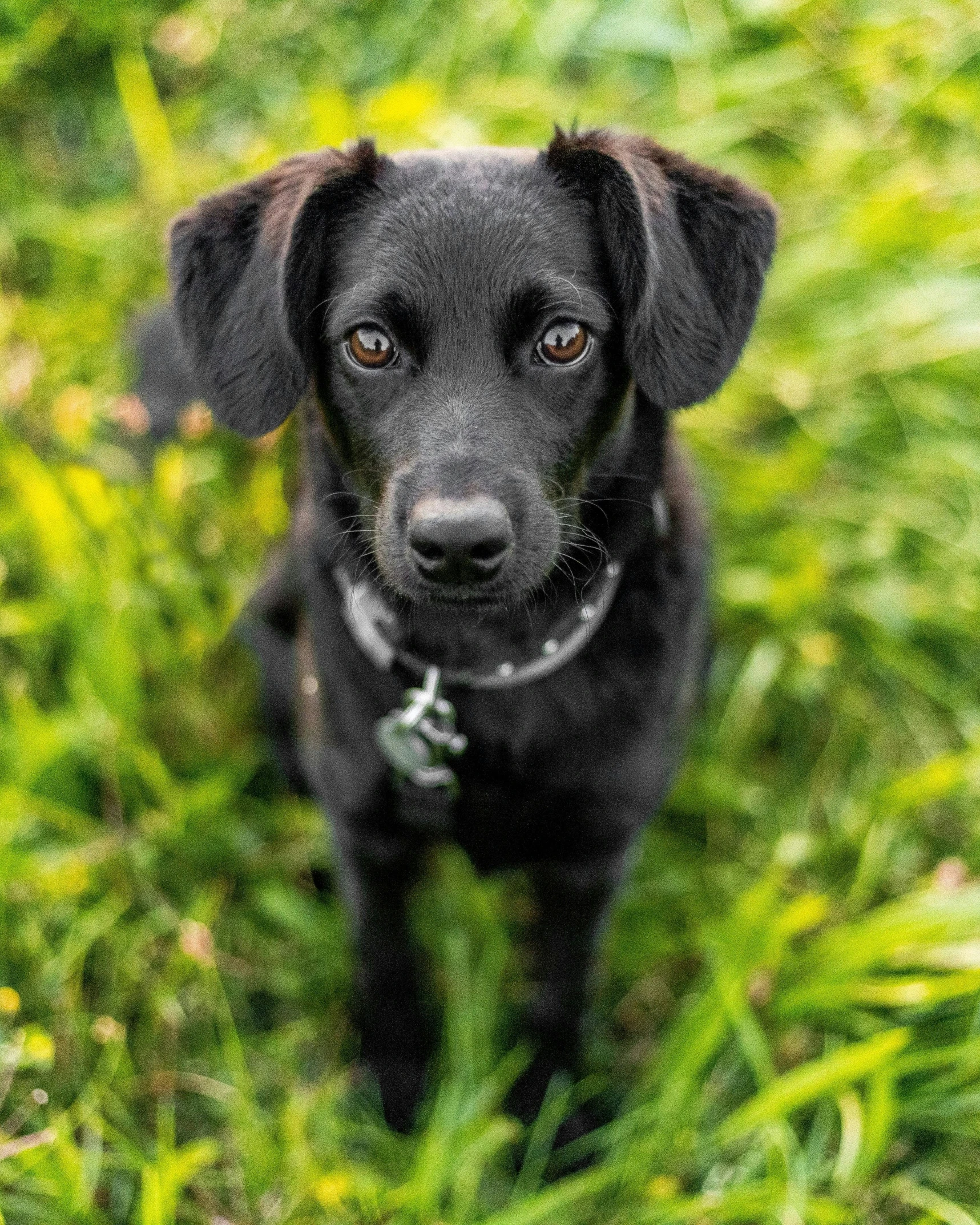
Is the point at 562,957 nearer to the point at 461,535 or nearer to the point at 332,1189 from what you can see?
the point at 332,1189

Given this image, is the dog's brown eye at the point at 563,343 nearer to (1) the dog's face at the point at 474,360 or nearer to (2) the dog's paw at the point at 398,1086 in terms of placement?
(1) the dog's face at the point at 474,360

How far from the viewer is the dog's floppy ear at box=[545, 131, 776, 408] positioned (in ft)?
5.51

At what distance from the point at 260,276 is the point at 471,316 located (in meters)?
0.39

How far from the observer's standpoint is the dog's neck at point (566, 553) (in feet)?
5.96

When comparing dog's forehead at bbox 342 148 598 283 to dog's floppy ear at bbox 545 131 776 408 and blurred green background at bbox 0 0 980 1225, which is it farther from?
blurred green background at bbox 0 0 980 1225

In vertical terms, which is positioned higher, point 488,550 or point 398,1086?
point 488,550

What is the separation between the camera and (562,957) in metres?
2.22

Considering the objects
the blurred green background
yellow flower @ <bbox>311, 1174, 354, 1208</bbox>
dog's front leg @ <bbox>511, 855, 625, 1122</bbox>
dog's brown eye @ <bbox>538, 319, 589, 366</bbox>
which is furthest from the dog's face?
yellow flower @ <bbox>311, 1174, 354, 1208</bbox>

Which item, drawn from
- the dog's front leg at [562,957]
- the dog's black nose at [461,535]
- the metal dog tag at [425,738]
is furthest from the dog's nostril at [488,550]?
the dog's front leg at [562,957]

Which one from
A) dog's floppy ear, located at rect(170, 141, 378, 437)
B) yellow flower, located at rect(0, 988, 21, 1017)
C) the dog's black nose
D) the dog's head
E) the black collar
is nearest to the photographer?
the dog's black nose

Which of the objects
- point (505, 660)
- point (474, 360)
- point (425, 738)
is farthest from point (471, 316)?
point (425, 738)

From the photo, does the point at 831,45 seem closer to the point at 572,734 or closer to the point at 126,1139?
the point at 572,734

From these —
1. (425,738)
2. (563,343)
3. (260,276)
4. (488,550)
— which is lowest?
(425,738)

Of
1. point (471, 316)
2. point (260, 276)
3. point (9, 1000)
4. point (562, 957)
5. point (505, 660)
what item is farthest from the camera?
point (562, 957)
